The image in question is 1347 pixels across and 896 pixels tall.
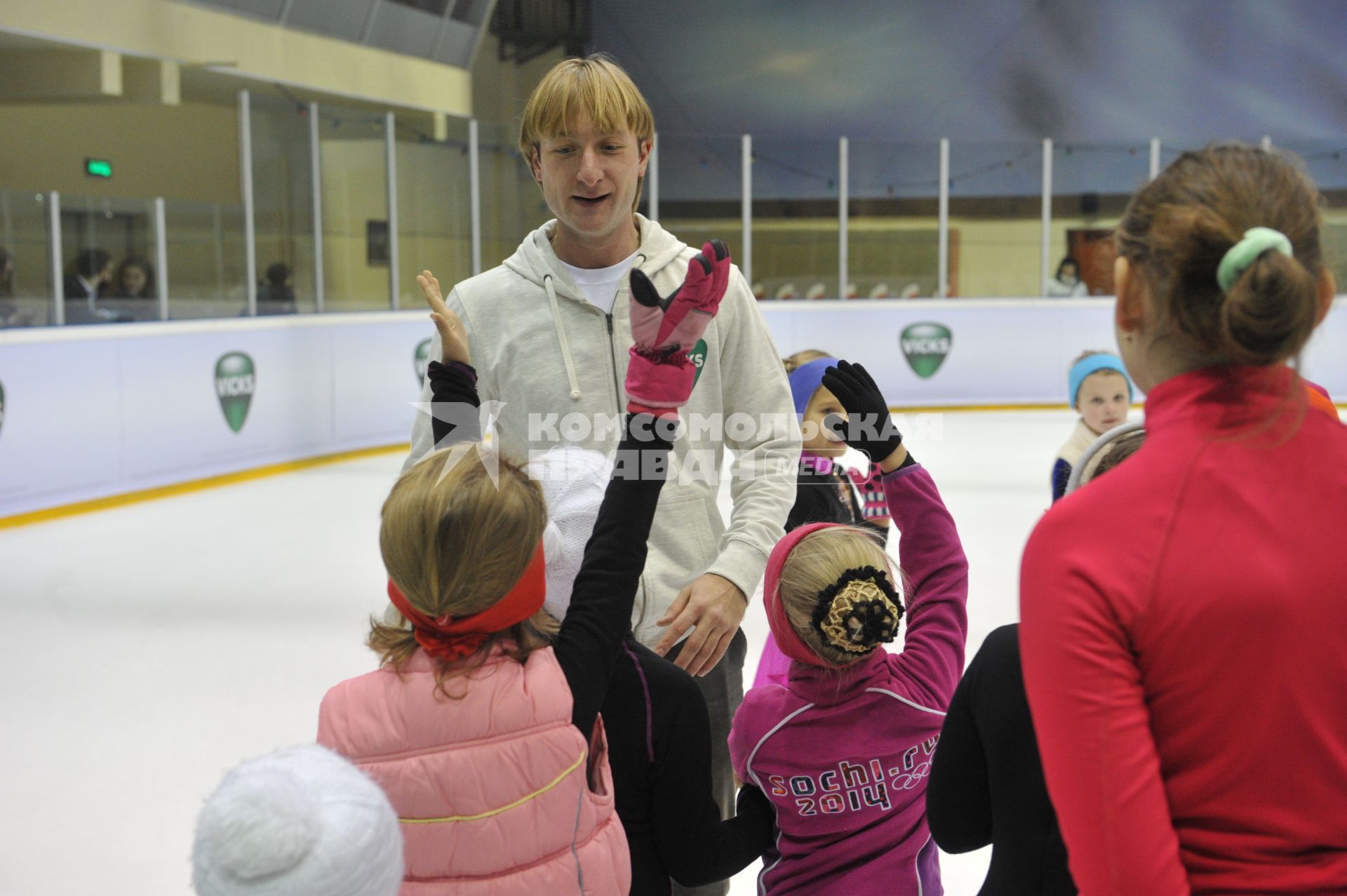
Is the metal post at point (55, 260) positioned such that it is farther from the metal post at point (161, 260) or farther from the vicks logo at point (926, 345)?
the vicks logo at point (926, 345)

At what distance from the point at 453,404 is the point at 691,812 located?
0.54m

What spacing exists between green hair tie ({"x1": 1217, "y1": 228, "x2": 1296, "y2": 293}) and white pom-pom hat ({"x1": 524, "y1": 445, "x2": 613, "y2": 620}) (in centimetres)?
74

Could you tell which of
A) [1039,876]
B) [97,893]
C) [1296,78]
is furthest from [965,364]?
[1039,876]

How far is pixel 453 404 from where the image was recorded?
143 centimetres

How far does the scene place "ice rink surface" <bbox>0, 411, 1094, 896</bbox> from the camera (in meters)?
2.51

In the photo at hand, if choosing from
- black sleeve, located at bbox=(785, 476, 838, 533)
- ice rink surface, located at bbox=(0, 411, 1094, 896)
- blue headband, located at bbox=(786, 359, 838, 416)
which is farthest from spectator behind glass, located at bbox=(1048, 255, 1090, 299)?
black sleeve, located at bbox=(785, 476, 838, 533)

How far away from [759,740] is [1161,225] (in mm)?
794

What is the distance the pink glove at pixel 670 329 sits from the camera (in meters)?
1.14

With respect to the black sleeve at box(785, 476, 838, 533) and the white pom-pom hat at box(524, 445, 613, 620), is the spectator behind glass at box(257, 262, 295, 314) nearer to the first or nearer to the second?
the black sleeve at box(785, 476, 838, 533)

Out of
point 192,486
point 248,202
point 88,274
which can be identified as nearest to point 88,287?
point 88,274

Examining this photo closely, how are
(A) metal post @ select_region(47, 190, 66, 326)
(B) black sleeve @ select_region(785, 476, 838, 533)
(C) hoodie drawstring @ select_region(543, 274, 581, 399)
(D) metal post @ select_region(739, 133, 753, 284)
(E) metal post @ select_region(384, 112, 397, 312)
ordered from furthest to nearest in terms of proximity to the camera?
(D) metal post @ select_region(739, 133, 753, 284) → (E) metal post @ select_region(384, 112, 397, 312) → (A) metal post @ select_region(47, 190, 66, 326) → (B) black sleeve @ select_region(785, 476, 838, 533) → (C) hoodie drawstring @ select_region(543, 274, 581, 399)

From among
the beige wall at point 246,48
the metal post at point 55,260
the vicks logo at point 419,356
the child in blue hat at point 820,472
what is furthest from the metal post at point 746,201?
the child in blue hat at point 820,472

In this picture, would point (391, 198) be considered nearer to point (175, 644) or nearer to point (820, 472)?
point (175, 644)

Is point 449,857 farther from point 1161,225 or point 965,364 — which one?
point 965,364
